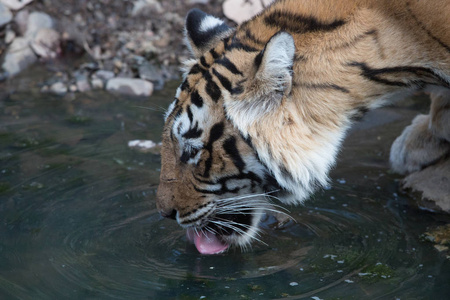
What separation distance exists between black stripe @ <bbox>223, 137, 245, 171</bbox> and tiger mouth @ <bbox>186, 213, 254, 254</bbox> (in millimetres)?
280

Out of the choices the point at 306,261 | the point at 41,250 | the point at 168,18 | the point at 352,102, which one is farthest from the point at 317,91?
the point at 168,18

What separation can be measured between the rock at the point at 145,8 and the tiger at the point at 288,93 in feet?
9.94

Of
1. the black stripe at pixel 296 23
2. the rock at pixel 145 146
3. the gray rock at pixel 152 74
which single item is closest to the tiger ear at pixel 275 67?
the black stripe at pixel 296 23

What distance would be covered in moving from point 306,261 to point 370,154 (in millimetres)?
1305

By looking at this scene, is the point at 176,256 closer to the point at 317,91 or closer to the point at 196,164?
the point at 196,164

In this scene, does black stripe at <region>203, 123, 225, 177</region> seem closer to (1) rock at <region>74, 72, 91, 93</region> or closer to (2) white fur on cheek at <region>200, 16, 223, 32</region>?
(2) white fur on cheek at <region>200, 16, 223, 32</region>

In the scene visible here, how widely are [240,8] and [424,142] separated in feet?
7.94

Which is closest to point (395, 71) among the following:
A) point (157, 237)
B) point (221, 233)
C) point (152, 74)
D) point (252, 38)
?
point (252, 38)

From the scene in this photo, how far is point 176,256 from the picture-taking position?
8.14ft

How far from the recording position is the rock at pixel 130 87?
178 inches

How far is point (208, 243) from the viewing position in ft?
8.27

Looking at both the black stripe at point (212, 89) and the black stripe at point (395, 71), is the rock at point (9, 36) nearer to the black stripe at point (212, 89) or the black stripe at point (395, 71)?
the black stripe at point (212, 89)

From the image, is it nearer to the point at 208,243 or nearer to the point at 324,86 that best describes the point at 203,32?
the point at 324,86

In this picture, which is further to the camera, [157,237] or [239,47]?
[157,237]
